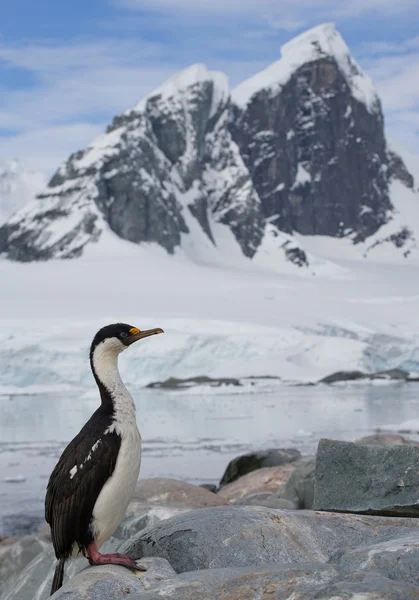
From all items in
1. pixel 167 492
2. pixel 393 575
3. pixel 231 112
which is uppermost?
pixel 231 112

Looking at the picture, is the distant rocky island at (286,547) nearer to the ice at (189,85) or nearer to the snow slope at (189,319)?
the snow slope at (189,319)

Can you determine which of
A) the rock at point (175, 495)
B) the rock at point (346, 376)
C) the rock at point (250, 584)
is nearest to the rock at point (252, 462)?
the rock at point (175, 495)

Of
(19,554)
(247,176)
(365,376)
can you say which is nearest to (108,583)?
(19,554)

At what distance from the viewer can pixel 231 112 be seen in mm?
162875

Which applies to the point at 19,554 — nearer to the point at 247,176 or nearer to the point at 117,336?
→ the point at 117,336

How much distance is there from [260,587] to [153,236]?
10689 cm

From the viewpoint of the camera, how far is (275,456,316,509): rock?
8.48 m

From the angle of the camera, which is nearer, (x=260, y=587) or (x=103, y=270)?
(x=260, y=587)

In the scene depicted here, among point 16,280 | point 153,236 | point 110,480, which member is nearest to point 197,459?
point 110,480

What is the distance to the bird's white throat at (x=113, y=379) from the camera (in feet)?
14.2

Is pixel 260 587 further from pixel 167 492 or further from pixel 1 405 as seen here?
pixel 1 405

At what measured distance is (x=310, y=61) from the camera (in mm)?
175625

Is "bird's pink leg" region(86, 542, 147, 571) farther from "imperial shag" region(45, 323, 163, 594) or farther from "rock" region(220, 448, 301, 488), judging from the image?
"rock" region(220, 448, 301, 488)

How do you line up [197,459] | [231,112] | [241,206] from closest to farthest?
[197,459] → [241,206] → [231,112]
